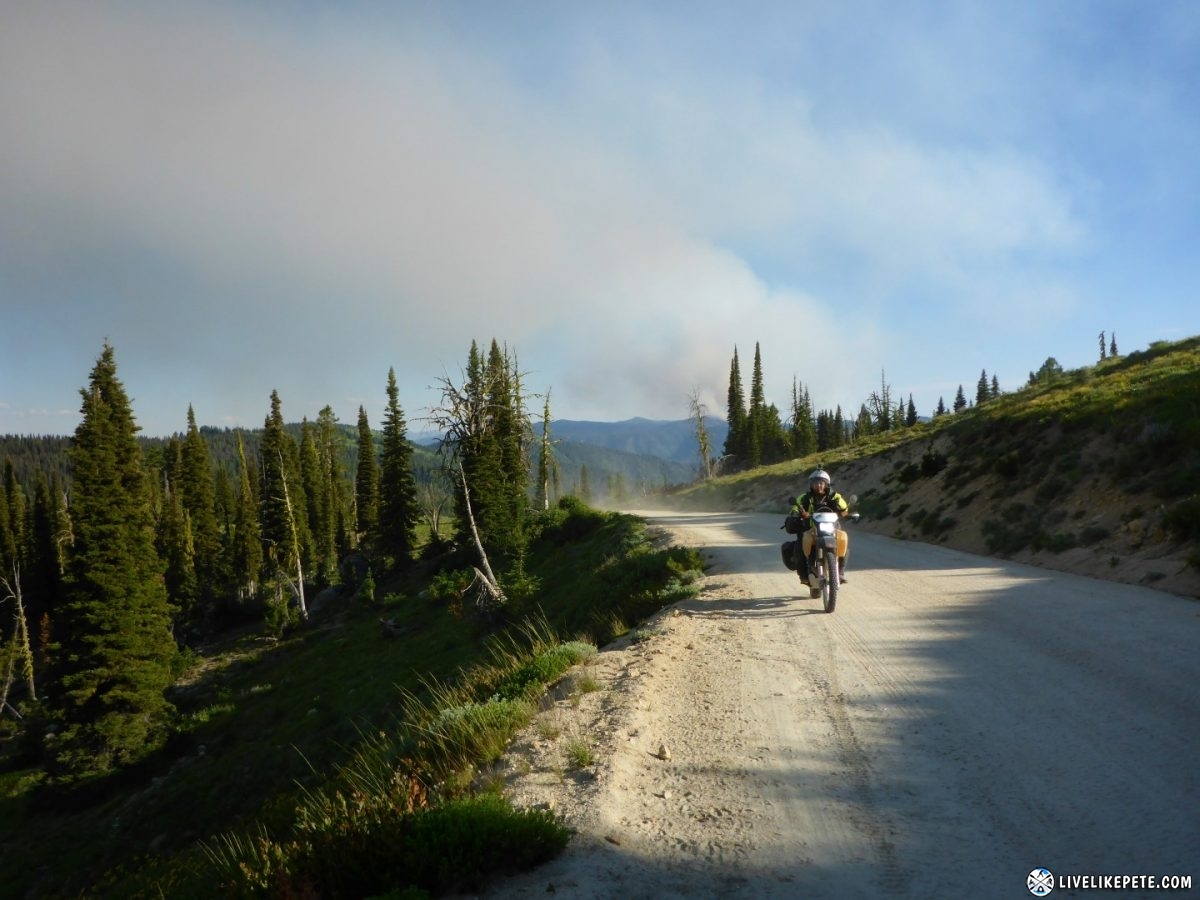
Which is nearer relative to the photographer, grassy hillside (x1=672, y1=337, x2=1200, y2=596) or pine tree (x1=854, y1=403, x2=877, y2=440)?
grassy hillside (x1=672, y1=337, x2=1200, y2=596)

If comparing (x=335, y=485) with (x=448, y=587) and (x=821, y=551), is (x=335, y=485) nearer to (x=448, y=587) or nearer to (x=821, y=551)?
(x=448, y=587)

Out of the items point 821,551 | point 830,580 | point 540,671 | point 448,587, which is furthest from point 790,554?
point 448,587

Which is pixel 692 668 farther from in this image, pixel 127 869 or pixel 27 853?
pixel 27 853

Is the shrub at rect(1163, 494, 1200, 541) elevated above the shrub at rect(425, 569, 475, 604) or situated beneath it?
elevated above

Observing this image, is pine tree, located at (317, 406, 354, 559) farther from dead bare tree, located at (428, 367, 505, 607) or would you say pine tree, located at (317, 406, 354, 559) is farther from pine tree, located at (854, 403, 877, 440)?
pine tree, located at (854, 403, 877, 440)

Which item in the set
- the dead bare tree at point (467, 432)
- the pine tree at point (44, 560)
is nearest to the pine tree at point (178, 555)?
the pine tree at point (44, 560)

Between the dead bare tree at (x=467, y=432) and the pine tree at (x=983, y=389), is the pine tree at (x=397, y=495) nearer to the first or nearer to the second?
the dead bare tree at (x=467, y=432)

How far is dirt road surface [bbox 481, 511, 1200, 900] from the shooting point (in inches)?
139

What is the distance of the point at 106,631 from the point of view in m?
29.3

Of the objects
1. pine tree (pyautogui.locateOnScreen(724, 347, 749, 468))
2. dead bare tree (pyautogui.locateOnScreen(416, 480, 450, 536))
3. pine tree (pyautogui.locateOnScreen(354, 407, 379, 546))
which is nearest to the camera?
dead bare tree (pyautogui.locateOnScreen(416, 480, 450, 536))

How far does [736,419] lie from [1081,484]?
76.4m

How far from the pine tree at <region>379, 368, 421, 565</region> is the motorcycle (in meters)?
46.0

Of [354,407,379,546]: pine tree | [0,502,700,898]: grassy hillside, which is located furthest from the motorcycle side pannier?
[354,407,379,546]: pine tree

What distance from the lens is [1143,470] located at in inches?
541
